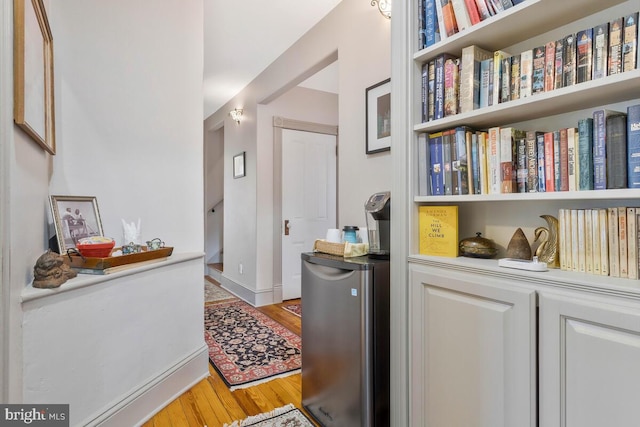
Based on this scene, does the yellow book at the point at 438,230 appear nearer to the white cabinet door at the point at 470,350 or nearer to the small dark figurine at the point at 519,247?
the white cabinet door at the point at 470,350

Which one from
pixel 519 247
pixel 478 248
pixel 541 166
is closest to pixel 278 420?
pixel 478 248

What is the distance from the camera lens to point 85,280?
4.62ft

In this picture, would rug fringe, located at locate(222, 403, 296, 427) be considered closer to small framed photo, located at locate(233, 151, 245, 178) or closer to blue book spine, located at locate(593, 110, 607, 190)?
blue book spine, located at locate(593, 110, 607, 190)

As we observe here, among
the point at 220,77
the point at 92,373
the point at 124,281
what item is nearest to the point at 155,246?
the point at 124,281

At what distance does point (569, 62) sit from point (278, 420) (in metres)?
2.04

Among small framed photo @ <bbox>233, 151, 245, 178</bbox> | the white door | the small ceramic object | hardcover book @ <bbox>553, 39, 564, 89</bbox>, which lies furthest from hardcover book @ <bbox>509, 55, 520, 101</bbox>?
small framed photo @ <bbox>233, 151, 245, 178</bbox>

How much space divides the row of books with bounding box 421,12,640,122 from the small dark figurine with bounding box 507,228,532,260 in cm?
51

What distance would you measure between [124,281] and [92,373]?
Result: 1.37ft

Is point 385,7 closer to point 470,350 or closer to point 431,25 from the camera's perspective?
point 431,25

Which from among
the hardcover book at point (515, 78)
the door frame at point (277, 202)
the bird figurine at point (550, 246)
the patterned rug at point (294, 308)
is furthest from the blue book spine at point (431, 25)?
the patterned rug at point (294, 308)

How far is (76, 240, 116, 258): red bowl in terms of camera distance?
150 cm

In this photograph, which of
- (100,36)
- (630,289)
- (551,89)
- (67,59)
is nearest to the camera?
(630,289)

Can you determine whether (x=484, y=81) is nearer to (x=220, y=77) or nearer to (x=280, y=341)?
(x=280, y=341)

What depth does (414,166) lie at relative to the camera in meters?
1.42
